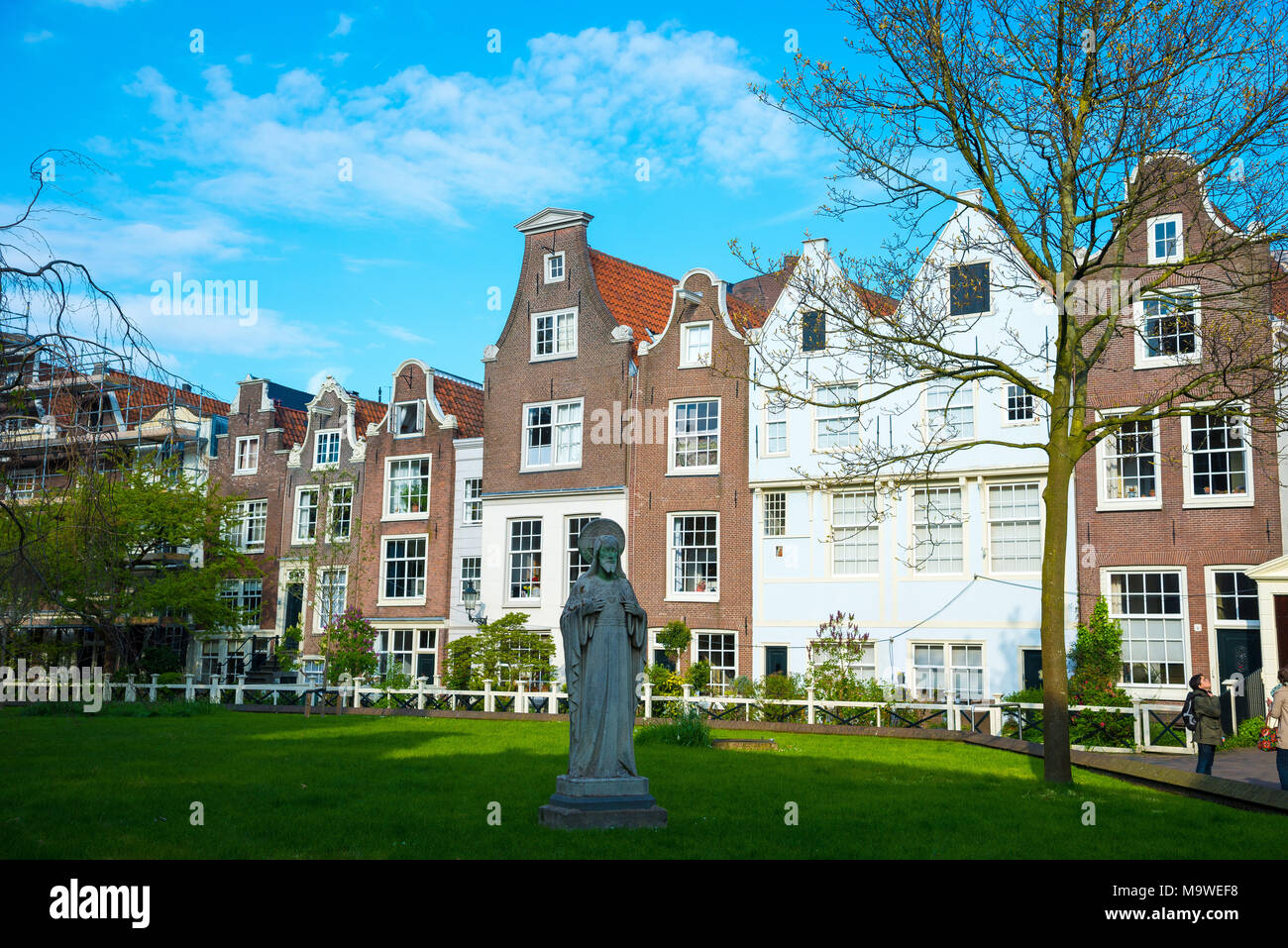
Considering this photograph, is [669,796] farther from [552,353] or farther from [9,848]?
[552,353]

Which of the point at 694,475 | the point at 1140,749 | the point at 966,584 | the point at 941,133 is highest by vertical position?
the point at 941,133

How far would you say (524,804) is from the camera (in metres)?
12.5

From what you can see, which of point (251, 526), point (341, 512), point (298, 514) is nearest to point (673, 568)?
point (341, 512)

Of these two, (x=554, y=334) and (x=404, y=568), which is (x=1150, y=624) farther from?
(x=404, y=568)

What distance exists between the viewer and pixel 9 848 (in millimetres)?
9492

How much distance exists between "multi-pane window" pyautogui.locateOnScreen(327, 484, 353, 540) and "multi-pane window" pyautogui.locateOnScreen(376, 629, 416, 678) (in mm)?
3920

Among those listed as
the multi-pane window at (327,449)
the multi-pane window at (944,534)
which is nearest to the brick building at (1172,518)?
the multi-pane window at (944,534)

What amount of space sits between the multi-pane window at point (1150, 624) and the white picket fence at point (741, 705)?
35.0 inches

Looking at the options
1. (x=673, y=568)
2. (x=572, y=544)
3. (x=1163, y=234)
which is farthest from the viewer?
(x=572, y=544)

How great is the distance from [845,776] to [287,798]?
7658 mm

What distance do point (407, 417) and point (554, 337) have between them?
7.60 meters

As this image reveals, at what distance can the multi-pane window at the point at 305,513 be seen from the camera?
44156 mm

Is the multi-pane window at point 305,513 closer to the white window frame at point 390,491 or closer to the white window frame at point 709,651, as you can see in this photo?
the white window frame at point 390,491
